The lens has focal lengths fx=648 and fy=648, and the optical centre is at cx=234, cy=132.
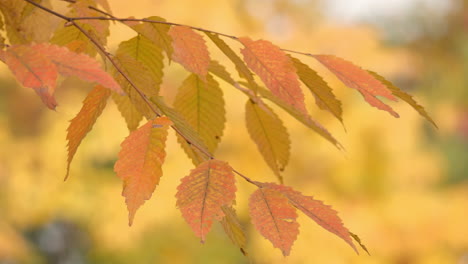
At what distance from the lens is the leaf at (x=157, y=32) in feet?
1.79

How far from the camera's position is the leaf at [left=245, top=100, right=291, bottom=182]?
0.66 meters

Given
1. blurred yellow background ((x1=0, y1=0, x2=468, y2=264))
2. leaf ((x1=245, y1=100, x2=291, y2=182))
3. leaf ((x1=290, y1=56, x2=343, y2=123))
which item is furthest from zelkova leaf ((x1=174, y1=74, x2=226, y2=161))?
blurred yellow background ((x1=0, y1=0, x2=468, y2=264))

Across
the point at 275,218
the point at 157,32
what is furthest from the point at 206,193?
the point at 157,32

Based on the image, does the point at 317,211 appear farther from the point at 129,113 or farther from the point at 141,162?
the point at 129,113

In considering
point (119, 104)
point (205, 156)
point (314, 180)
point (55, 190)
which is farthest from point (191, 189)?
point (55, 190)

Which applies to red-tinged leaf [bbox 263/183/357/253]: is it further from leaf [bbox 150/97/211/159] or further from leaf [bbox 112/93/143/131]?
leaf [bbox 112/93/143/131]

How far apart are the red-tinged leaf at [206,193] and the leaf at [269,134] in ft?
0.65

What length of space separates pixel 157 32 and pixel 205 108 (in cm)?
13

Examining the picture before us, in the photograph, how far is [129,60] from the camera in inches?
21.4

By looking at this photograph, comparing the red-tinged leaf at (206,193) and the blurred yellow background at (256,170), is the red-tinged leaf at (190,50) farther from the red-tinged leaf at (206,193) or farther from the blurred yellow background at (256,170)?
the blurred yellow background at (256,170)

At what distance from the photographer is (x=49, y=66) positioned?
1.36 ft

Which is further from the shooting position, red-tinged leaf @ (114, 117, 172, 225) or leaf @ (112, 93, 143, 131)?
leaf @ (112, 93, 143, 131)

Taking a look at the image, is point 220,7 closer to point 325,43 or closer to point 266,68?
point 325,43

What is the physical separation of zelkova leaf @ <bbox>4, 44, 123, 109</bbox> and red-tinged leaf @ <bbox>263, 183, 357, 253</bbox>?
14 centimetres
